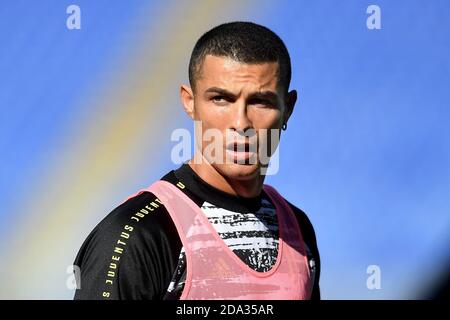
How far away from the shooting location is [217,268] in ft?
10.5

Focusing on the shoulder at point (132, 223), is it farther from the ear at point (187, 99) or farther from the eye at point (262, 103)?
the eye at point (262, 103)

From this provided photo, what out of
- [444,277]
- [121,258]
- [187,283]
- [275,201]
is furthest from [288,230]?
[444,277]

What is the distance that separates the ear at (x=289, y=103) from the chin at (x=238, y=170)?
385mm

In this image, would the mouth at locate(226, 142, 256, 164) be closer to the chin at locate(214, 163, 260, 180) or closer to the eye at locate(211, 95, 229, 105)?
the chin at locate(214, 163, 260, 180)

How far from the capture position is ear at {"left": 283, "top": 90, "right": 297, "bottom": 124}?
3565 millimetres

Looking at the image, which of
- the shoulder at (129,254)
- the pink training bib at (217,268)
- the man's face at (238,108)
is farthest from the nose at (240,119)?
the shoulder at (129,254)

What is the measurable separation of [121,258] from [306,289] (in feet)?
3.67

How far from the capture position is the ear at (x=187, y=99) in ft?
11.5

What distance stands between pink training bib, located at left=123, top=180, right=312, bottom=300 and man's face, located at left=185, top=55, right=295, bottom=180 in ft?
1.00

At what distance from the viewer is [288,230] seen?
3697 millimetres

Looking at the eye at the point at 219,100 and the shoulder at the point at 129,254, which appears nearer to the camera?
the shoulder at the point at 129,254

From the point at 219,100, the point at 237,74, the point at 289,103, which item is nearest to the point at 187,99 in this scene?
the point at 219,100
